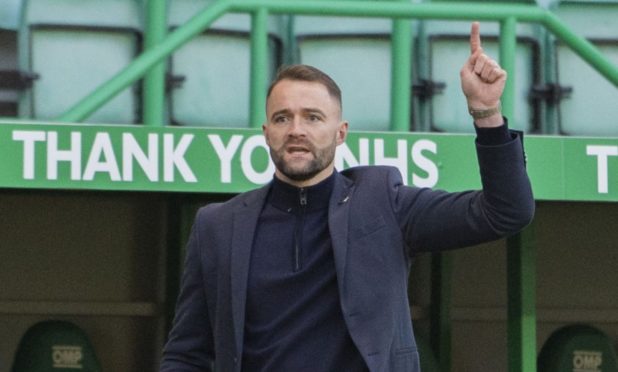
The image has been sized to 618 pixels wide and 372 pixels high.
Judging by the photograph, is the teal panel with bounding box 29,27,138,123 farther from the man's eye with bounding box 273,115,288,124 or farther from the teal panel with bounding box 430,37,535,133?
the man's eye with bounding box 273,115,288,124

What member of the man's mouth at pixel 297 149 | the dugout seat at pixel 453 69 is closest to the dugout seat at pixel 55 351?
the dugout seat at pixel 453 69

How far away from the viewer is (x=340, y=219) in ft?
10.7

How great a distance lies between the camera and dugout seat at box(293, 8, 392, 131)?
744 cm

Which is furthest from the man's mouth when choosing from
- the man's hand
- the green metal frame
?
the green metal frame

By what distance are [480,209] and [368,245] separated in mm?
233

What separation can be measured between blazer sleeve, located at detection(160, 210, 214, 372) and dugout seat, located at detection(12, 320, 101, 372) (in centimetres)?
476

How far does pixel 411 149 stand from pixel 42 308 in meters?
2.99

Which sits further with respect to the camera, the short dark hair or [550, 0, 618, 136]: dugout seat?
[550, 0, 618, 136]: dugout seat

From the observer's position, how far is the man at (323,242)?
314cm

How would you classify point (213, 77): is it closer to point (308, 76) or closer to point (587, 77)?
point (587, 77)

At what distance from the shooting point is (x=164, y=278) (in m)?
8.70

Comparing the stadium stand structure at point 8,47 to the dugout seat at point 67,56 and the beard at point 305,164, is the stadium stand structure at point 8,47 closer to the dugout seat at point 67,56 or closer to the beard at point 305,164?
the dugout seat at point 67,56

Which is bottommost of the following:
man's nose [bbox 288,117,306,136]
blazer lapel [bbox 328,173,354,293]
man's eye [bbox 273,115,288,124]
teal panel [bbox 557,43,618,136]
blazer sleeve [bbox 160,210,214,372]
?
blazer sleeve [bbox 160,210,214,372]

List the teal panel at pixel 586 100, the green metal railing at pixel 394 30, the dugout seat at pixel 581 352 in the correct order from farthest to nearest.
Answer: the dugout seat at pixel 581 352
the teal panel at pixel 586 100
the green metal railing at pixel 394 30
